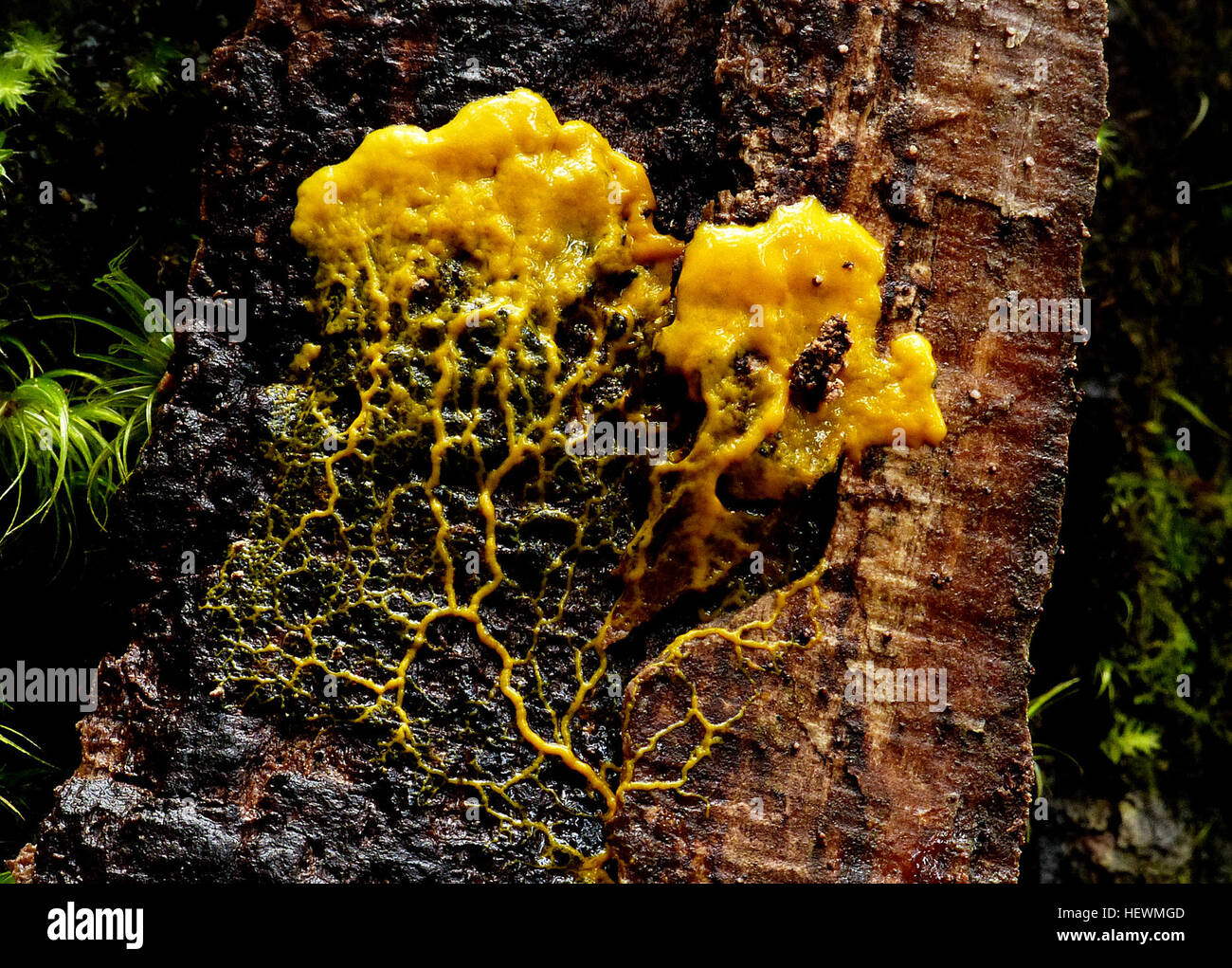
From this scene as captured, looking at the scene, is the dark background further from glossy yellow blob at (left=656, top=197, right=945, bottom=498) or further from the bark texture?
glossy yellow blob at (left=656, top=197, right=945, bottom=498)

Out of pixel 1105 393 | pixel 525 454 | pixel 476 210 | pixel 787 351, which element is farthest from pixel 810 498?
pixel 1105 393

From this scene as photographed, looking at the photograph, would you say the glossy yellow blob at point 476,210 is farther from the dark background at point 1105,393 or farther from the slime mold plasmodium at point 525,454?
the dark background at point 1105,393

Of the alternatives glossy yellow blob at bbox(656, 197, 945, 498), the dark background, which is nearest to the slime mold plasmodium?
glossy yellow blob at bbox(656, 197, 945, 498)

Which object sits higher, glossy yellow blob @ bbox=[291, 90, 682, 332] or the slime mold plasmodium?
glossy yellow blob @ bbox=[291, 90, 682, 332]

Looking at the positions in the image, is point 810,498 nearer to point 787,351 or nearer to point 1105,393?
point 787,351

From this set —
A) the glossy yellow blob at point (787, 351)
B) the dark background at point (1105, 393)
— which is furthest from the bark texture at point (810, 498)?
the dark background at point (1105, 393)

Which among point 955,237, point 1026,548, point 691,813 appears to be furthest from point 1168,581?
point 691,813
